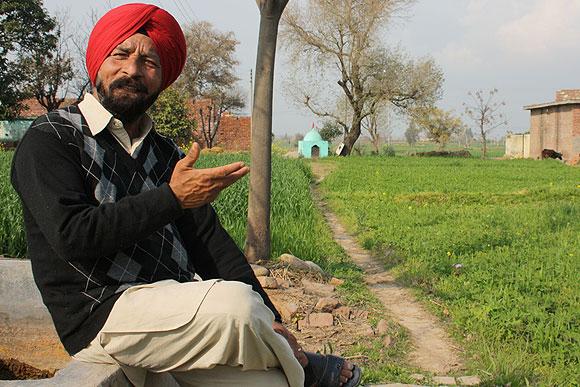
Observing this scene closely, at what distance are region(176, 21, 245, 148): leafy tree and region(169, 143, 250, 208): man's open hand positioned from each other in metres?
39.4

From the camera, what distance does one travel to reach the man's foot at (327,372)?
245cm

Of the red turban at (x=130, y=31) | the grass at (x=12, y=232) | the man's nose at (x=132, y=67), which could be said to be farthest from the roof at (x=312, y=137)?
the man's nose at (x=132, y=67)

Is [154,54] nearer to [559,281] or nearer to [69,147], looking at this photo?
[69,147]

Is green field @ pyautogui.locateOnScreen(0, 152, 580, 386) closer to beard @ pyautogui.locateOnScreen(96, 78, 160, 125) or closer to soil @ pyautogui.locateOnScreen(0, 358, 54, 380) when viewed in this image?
soil @ pyautogui.locateOnScreen(0, 358, 54, 380)

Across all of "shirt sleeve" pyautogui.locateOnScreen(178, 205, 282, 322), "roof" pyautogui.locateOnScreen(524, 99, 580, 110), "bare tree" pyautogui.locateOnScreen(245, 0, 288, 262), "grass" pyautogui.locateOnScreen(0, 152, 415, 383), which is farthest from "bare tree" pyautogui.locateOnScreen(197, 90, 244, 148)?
"shirt sleeve" pyautogui.locateOnScreen(178, 205, 282, 322)

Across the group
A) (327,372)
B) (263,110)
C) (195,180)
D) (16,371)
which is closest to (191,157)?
(195,180)

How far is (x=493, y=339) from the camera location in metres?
4.09

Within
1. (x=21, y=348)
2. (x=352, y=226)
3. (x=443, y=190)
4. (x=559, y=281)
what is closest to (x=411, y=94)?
(x=443, y=190)

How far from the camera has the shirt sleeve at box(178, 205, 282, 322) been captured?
2.51 meters

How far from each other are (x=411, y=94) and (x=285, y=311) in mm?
34480

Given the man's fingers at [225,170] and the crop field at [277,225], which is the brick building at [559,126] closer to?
the crop field at [277,225]

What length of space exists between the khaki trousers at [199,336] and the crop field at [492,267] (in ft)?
6.58

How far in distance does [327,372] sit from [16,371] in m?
1.58

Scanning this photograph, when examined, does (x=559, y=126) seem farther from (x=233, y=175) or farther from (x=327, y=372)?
(x=233, y=175)
